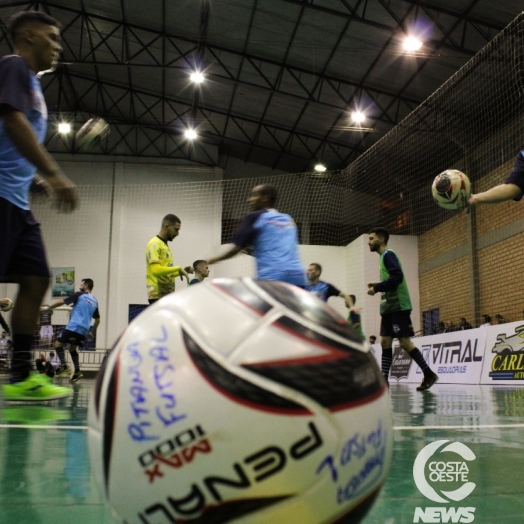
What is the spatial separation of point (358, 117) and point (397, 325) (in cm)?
1204

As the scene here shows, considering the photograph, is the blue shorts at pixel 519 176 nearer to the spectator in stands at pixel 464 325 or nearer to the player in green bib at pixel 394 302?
the player in green bib at pixel 394 302

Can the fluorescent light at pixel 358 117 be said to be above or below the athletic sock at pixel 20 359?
above

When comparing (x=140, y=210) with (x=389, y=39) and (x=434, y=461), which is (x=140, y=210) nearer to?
(x=389, y=39)

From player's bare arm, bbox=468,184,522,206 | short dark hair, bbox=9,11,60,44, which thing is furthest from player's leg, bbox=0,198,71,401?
player's bare arm, bbox=468,184,522,206

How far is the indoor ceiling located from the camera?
43.7 ft

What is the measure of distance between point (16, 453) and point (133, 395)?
5.19 ft

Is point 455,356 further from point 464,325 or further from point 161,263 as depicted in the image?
point 161,263

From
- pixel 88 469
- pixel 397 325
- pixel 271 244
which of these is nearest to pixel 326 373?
pixel 88 469

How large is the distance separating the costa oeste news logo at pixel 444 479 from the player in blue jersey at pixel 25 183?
6.13 feet

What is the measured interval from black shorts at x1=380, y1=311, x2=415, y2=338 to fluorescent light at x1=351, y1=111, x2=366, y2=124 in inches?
460

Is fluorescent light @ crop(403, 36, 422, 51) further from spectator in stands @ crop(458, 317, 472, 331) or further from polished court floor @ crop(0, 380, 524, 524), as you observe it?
polished court floor @ crop(0, 380, 524, 524)

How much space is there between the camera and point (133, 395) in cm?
103

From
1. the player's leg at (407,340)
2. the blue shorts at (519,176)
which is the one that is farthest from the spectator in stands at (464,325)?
the blue shorts at (519,176)

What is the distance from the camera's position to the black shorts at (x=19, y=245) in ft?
8.85
